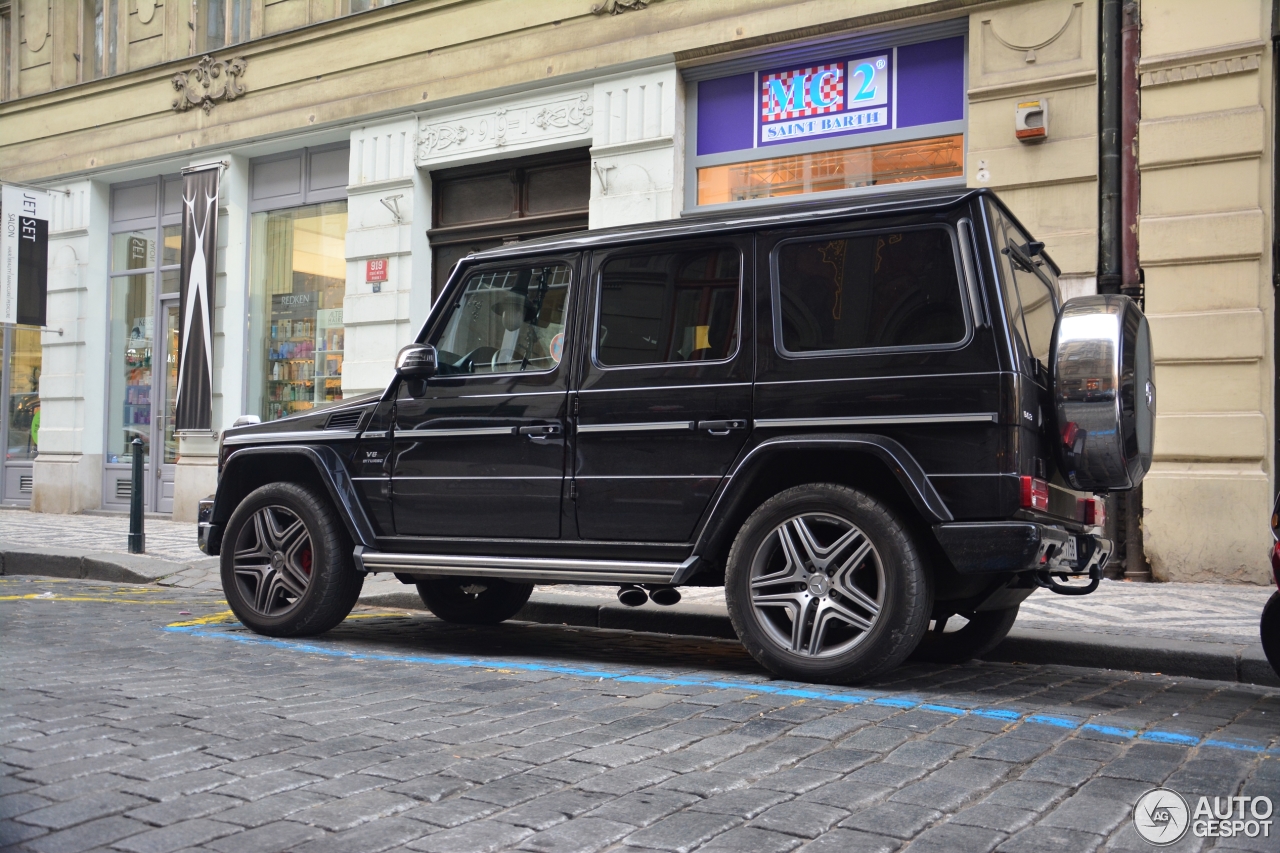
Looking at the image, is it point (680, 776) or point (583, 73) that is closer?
point (680, 776)

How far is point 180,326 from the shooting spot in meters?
15.2

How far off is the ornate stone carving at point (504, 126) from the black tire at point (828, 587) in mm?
7968

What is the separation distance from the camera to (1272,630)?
15.6ft

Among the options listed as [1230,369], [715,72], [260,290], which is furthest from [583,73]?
[1230,369]

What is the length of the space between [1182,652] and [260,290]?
12329 mm

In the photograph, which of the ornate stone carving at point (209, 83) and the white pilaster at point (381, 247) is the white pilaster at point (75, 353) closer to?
the ornate stone carving at point (209, 83)

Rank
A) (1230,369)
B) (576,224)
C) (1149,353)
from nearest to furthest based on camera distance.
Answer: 1. (1149,353)
2. (1230,369)
3. (576,224)

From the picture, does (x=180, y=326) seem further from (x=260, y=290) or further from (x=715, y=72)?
(x=715, y=72)

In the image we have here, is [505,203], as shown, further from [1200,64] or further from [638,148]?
[1200,64]

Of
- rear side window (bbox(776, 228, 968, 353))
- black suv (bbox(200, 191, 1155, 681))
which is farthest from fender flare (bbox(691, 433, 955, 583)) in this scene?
rear side window (bbox(776, 228, 968, 353))

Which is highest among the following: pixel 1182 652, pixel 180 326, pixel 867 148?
pixel 867 148

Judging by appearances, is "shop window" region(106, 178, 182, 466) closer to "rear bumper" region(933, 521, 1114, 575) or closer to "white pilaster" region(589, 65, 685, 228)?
"white pilaster" region(589, 65, 685, 228)

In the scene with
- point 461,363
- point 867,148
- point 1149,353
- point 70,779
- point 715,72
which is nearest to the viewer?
point 70,779

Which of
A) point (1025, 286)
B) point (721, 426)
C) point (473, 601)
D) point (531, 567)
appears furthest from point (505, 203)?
point (1025, 286)
